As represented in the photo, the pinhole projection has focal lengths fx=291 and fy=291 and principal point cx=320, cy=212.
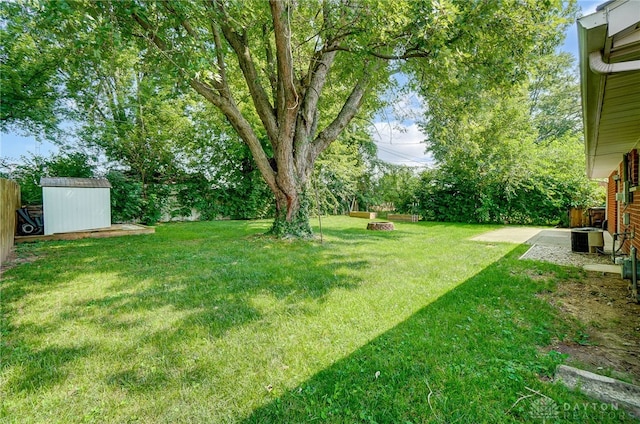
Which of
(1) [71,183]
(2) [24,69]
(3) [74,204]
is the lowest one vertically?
(3) [74,204]

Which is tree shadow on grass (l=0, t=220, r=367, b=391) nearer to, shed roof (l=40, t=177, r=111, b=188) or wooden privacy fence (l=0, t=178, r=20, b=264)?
wooden privacy fence (l=0, t=178, r=20, b=264)

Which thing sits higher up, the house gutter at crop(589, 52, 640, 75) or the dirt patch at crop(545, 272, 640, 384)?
the house gutter at crop(589, 52, 640, 75)

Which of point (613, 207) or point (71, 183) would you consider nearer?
point (71, 183)

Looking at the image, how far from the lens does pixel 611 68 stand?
74.9 inches

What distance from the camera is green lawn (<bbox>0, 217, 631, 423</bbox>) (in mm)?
1695

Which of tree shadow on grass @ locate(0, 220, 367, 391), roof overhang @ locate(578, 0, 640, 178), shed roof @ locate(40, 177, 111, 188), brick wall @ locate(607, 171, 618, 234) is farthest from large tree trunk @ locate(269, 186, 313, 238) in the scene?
brick wall @ locate(607, 171, 618, 234)

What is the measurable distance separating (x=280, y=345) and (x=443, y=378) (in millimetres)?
1229

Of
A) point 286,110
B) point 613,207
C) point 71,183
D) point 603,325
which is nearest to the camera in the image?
point 603,325

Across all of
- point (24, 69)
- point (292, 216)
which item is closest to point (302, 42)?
point (292, 216)

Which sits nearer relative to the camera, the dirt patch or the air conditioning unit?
the dirt patch

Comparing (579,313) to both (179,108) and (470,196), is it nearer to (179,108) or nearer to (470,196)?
(470,196)

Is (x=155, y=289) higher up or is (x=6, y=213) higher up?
(x=6, y=213)

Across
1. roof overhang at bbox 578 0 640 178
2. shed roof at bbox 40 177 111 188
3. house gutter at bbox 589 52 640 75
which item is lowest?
shed roof at bbox 40 177 111 188

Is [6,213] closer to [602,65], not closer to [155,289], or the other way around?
[155,289]
